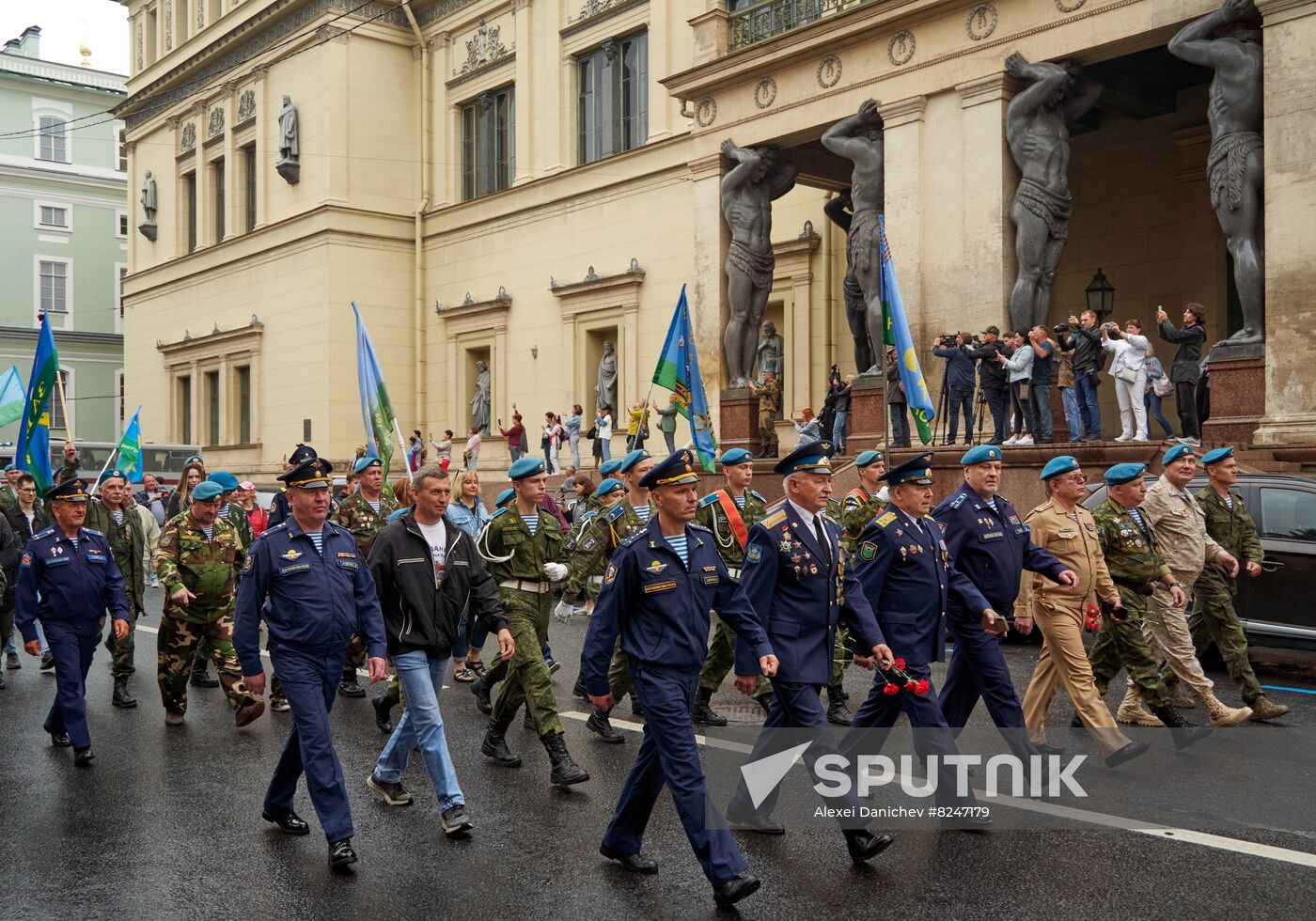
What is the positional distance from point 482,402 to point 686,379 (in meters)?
16.5

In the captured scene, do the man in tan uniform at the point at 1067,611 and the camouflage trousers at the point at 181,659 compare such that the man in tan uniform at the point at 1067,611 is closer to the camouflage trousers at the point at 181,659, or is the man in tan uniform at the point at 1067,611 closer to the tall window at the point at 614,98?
the camouflage trousers at the point at 181,659

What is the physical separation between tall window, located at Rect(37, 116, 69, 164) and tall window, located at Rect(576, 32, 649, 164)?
34614mm

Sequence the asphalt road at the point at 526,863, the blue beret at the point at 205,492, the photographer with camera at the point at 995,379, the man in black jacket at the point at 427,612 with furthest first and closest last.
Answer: the photographer with camera at the point at 995,379 → the blue beret at the point at 205,492 → the man in black jacket at the point at 427,612 → the asphalt road at the point at 526,863

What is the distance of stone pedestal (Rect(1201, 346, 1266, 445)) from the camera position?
15.5 meters

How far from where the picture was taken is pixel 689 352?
60.1 ft

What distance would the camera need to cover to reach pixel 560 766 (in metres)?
7.43

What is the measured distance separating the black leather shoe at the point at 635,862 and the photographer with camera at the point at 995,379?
12.3 metres

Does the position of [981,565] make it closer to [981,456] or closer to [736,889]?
[981,456]

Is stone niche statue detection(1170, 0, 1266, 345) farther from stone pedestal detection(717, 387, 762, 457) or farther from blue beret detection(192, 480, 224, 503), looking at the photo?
blue beret detection(192, 480, 224, 503)

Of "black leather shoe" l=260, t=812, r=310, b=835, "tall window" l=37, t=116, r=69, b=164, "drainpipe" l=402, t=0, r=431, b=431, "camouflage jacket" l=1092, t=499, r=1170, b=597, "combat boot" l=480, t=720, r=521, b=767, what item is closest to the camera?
"black leather shoe" l=260, t=812, r=310, b=835

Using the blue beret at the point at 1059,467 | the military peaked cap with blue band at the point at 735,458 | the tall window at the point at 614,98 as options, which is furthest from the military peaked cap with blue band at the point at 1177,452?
the tall window at the point at 614,98

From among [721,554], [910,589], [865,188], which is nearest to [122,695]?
[721,554]

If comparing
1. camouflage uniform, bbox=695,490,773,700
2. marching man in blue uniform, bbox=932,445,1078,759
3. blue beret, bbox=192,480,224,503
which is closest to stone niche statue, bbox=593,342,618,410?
blue beret, bbox=192,480,224,503

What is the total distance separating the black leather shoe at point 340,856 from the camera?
5.80 m
